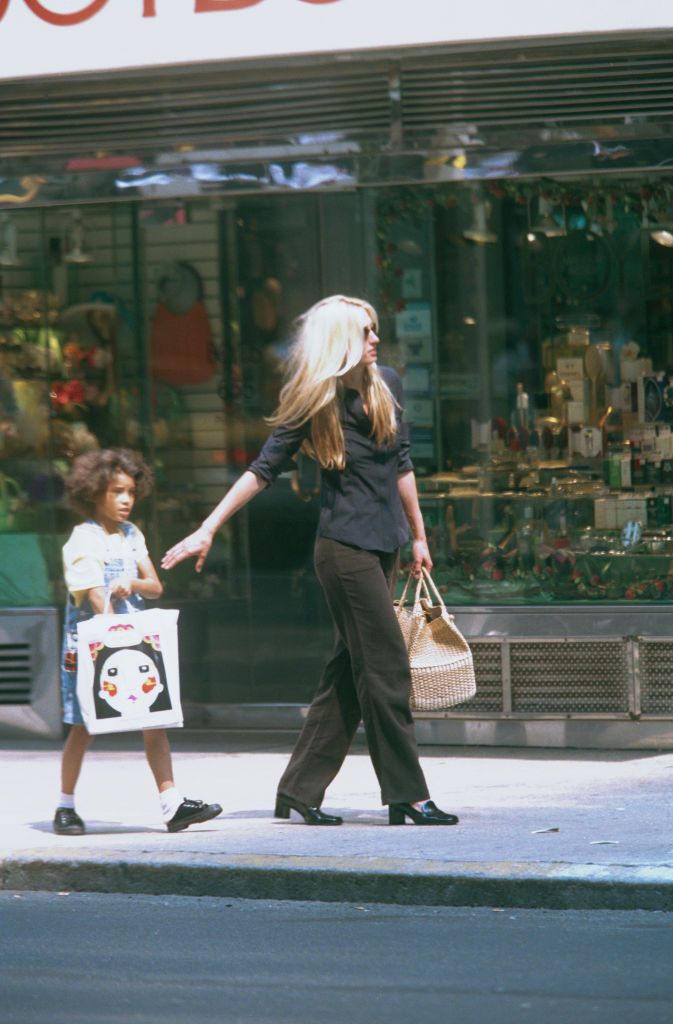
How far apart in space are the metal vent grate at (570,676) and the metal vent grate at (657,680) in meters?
0.08

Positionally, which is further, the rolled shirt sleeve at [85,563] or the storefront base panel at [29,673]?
the storefront base panel at [29,673]

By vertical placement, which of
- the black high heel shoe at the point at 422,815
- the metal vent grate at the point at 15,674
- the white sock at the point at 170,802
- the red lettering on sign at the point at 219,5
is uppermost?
the red lettering on sign at the point at 219,5

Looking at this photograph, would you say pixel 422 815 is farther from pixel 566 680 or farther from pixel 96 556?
pixel 566 680

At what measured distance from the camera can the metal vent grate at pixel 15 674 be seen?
9.63 metres

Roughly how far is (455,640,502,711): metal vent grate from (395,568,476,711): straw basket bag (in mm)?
1694

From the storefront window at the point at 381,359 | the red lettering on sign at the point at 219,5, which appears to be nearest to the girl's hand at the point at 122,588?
the storefront window at the point at 381,359

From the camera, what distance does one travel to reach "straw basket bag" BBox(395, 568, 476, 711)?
7.05 m

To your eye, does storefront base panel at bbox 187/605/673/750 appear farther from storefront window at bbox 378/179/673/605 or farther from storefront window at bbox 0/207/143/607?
storefront window at bbox 0/207/143/607

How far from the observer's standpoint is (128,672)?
696cm

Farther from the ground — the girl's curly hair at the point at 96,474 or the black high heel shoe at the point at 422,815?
the girl's curly hair at the point at 96,474

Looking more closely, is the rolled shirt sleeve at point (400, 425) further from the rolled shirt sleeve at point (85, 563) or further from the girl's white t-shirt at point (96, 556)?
the rolled shirt sleeve at point (85, 563)

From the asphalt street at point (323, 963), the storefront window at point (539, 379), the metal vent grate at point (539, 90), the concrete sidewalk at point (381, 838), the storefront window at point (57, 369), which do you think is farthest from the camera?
the storefront window at point (57, 369)

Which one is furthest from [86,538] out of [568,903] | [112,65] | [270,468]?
[112,65]

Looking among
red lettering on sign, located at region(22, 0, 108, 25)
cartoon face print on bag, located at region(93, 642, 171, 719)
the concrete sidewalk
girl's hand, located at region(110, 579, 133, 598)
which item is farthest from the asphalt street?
red lettering on sign, located at region(22, 0, 108, 25)
